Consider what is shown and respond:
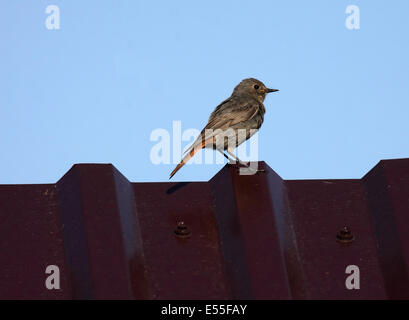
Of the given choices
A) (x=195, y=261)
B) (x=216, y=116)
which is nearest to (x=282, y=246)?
(x=195, y=261)

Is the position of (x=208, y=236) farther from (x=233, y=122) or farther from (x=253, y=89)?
(x=253, y=89)

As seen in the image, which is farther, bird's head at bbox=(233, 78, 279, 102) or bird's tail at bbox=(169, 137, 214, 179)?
bird's head at bbox=(233, 78, 279, 102)

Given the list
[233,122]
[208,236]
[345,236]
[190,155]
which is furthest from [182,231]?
[233,122]

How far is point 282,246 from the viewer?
27.6 feet

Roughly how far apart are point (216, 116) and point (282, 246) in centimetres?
372

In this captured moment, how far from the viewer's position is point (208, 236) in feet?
28.4

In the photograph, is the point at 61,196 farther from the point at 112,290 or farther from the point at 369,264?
the point at 369,264

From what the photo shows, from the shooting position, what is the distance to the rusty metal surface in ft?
26.6

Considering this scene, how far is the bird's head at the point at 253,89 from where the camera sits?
13.0 m

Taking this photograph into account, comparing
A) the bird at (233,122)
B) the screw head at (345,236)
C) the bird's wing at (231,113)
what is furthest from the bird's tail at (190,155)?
the screw head at (345,236)

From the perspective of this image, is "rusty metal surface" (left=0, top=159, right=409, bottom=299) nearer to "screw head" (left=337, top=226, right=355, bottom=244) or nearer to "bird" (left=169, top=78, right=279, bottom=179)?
"screw head" (left=337, top=226, right=355, bottom=244)

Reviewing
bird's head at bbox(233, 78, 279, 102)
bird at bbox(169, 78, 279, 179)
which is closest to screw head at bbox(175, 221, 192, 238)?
bird at bbox(169, 78, 279, 179)

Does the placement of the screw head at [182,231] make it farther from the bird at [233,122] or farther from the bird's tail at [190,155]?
the bird at [233,122]

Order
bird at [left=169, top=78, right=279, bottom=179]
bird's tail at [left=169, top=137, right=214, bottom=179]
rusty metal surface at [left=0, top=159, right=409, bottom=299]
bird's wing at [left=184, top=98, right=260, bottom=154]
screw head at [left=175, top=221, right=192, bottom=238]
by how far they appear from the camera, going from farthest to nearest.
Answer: bird's wing at [left=184, top=98, right=260, bottom=154], bird at [left=169, top=78, right=279, bottom=179], bird's tail at [left=169, top=137, right=214, bottom=179], screw head at [left=175, top=221, right=192, bottom=238], rusty metal surface at [left=0, top=159, right=409, bottom=299]
